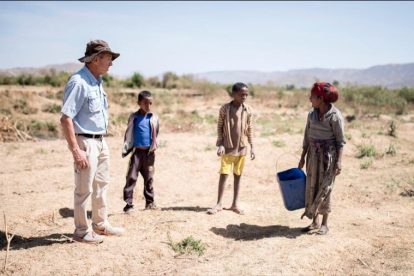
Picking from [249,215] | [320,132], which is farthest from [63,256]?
[320,132]

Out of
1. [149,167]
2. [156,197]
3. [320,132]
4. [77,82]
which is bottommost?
[156,197]

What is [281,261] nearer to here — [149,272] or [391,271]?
[391,271]

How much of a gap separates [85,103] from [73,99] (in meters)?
0.15

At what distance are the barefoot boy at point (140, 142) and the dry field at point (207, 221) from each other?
511 mm

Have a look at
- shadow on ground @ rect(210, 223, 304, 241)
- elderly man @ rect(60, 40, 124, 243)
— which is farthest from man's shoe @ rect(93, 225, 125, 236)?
shadow on ground @ rect(210, 223, 304, 241)

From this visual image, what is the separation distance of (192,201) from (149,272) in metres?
2.50

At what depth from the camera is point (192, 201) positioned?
5.98 m

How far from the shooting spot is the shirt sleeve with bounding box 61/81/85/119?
333cm

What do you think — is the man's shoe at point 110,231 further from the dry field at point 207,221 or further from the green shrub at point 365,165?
the green shrub at point 365,165

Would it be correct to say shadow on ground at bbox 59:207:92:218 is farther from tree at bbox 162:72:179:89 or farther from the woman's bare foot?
tree at bbox 162:72:179:89

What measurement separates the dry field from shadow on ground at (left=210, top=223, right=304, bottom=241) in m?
0.01

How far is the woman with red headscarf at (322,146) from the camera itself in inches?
157

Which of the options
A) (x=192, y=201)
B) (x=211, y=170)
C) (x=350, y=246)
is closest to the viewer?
(x=350, y=246)

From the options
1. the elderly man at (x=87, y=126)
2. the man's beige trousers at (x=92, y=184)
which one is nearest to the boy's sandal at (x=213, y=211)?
the man's beige trousers at (x=92, y=184)
